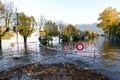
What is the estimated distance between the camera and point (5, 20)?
32.1 metres

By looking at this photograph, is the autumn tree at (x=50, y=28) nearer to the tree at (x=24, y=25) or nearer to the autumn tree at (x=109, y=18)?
the tree at (x=24, y=25)

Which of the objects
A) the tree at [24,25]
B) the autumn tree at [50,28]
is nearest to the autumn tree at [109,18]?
the autumn tree at [50,28]

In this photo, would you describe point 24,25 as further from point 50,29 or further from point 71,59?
point 71,59

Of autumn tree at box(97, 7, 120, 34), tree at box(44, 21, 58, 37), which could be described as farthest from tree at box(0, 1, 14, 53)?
autumn tree at box(97, 7, 120, 34)

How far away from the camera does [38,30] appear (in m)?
51.5

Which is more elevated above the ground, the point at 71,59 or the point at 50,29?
the point at 50,29

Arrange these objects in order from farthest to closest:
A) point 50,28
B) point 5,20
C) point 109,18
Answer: point 50,28 < point 109,18 < point 5,20

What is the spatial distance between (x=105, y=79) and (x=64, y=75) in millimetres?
2294

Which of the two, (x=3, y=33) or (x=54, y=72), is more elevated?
(x=3, y=33)

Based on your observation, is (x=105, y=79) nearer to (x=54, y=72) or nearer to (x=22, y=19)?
(x=54, y=72)

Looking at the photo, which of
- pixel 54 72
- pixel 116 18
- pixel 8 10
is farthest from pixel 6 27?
pixel 116 18

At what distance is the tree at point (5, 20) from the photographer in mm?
31234

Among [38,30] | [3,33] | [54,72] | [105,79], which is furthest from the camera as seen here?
[38,30]

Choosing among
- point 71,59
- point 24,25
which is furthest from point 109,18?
point 71,59
